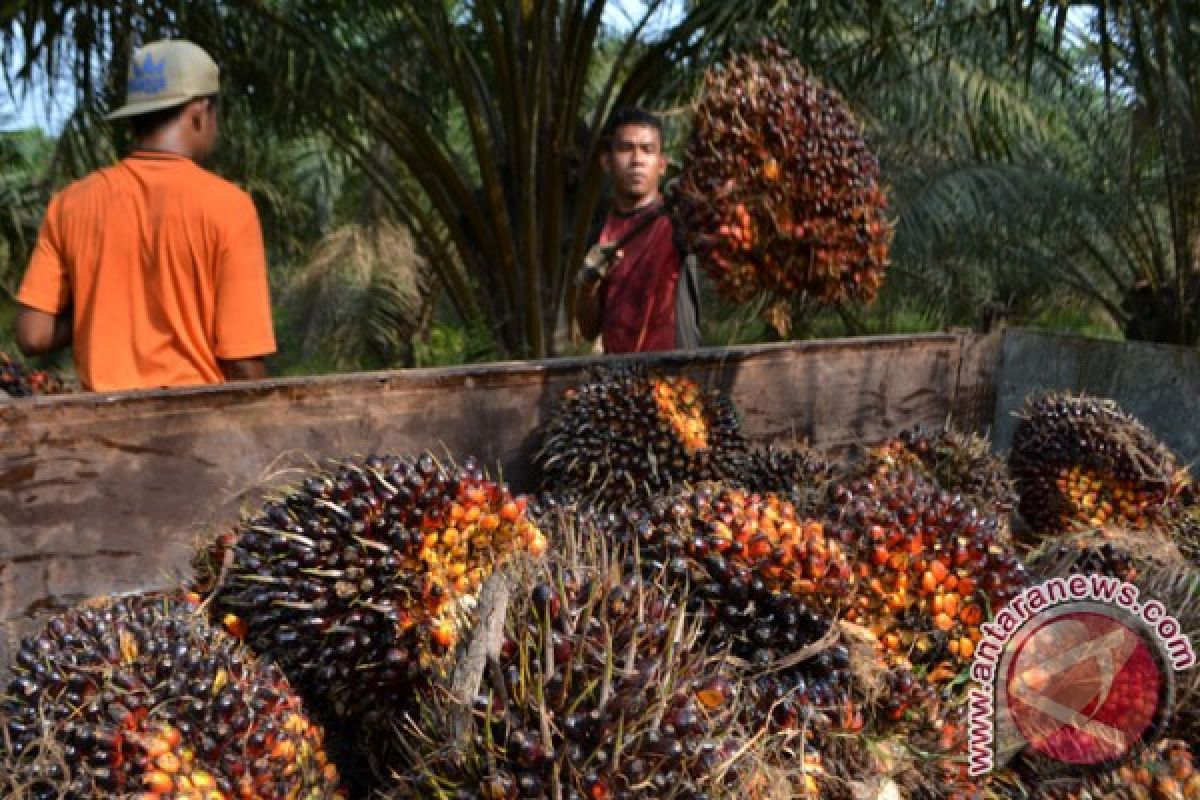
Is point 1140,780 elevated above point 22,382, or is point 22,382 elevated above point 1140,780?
point 1140,780

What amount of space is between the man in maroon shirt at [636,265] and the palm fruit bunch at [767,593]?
158 cm

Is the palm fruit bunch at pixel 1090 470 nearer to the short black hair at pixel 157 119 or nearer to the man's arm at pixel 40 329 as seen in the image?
the short black hair at pixel 157 119

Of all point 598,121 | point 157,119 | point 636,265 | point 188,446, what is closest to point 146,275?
point 157,119

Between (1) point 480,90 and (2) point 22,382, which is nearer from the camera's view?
(2) point 22,382

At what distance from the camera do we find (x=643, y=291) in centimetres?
323

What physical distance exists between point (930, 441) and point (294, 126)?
5874mm

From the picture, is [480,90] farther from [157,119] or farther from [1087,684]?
[1087,684]

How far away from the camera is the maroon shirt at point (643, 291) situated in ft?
10.5

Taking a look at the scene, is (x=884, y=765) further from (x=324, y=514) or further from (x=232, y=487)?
(x=232, y=487)

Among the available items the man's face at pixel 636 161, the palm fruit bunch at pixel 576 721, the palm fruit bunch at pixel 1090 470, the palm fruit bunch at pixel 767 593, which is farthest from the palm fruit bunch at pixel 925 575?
the man's face at pixel 636 161

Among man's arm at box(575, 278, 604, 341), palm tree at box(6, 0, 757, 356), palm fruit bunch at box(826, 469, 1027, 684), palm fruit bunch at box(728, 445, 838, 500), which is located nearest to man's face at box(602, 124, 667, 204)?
man's arm at box(575, 278, 604, 341)

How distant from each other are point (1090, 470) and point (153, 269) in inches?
93.9

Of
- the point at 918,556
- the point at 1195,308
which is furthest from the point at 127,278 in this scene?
the point at 1195,308

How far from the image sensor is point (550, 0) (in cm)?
620
